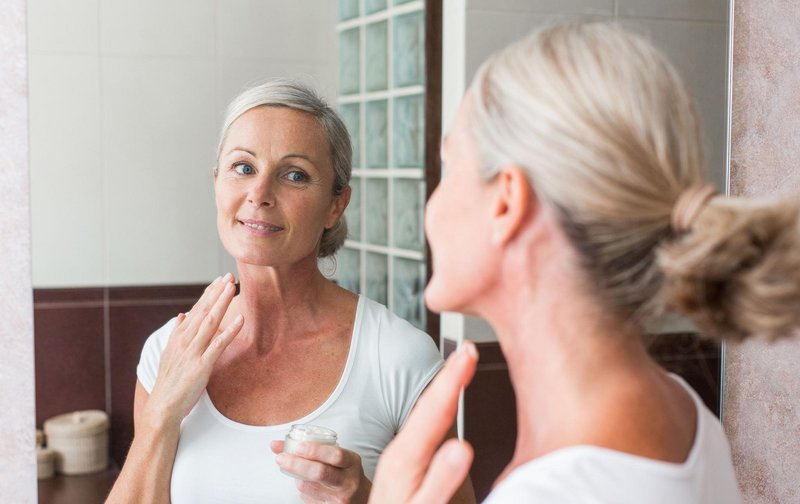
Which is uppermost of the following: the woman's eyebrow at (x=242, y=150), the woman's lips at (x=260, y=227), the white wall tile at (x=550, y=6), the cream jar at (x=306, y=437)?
the white wall tile at (x=550, y=6)

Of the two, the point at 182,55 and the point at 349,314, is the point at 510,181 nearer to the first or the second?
the point at 349,314

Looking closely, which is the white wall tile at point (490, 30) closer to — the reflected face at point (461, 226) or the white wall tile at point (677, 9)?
the white wall tile at point (677, 9)

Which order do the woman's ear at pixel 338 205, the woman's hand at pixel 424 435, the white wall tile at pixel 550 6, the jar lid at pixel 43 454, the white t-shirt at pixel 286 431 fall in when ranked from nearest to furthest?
1. the woman's hand at pixel 424 435
2. the white t-shirt at pixel 286 431
3. the woman's ear at pixel 338 205
4. the jar lid at pixel 43 454
5. the white wall tile at pixel 550 6

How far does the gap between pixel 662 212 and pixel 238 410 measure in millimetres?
698

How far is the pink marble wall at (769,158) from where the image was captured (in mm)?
1633

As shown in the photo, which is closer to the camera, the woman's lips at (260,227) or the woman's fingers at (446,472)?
the woman's fingers at (446,472)

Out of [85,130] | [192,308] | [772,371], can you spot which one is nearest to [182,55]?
[85,130]

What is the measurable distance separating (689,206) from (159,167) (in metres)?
0.88

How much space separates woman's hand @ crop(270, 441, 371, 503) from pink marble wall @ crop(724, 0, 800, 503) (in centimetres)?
96

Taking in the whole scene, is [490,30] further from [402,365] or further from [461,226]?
[461,226]

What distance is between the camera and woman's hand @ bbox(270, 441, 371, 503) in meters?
1.02

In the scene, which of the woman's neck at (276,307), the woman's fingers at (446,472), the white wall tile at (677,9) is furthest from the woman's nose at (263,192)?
the white wall tile at (677,9)

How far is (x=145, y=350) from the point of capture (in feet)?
4.28

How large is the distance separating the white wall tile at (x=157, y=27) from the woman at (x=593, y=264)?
69 cm
